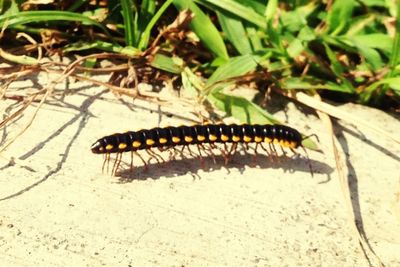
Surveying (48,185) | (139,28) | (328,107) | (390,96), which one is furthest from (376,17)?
(48,185)

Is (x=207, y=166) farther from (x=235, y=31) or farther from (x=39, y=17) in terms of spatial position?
(x=39, y=17)

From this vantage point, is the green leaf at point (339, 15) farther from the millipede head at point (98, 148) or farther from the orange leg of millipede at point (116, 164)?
the millipede head at point (98, 148)

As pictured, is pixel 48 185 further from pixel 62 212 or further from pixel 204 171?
pixel 204 171

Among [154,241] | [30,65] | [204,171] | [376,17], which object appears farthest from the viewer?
[376,17]

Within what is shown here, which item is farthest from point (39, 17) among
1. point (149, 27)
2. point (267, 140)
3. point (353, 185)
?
point (353, 185)

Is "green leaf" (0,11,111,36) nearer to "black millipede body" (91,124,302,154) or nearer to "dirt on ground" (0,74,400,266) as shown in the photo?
"dirt on ground" (0,74,400,266)

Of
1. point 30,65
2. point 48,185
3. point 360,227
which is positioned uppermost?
A: point 30,65
